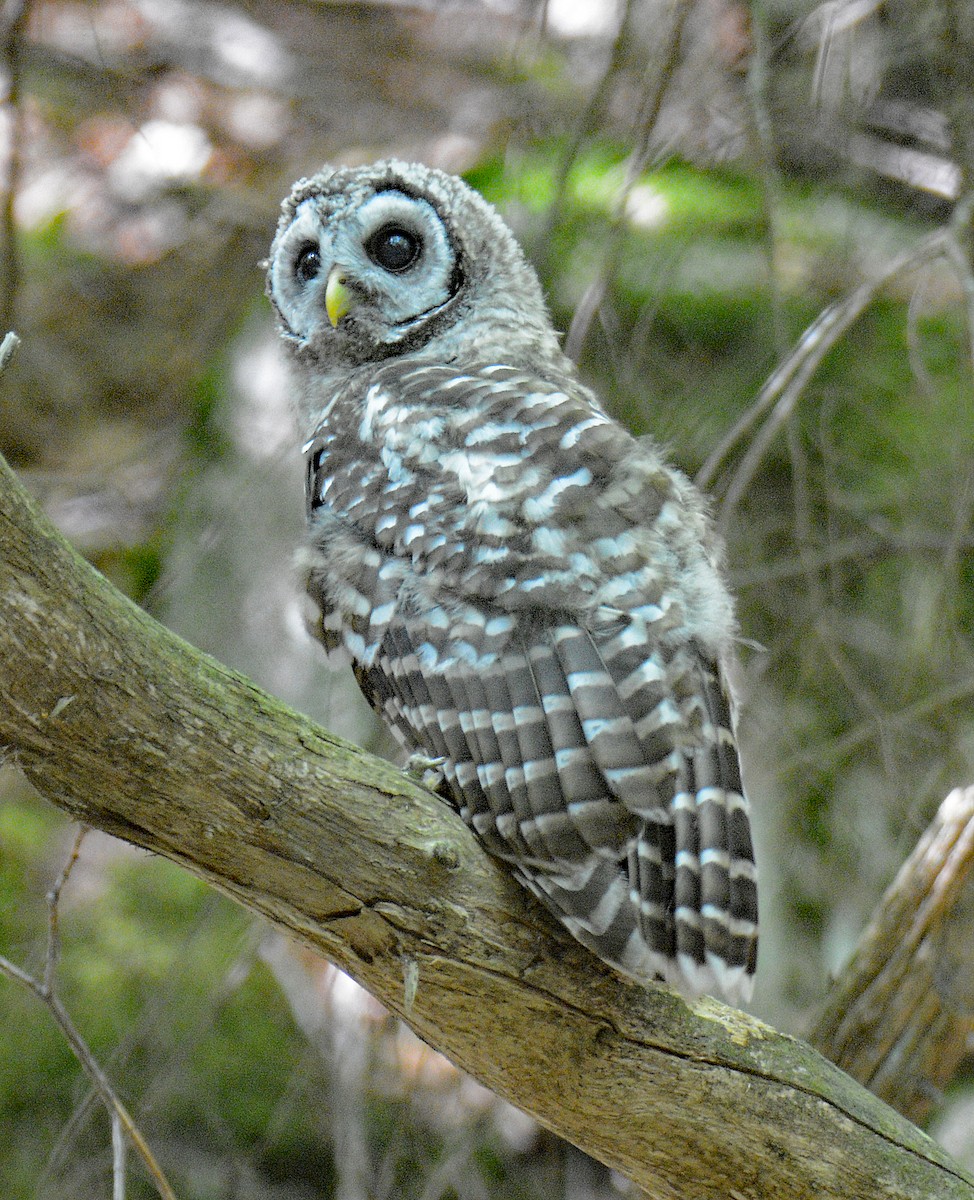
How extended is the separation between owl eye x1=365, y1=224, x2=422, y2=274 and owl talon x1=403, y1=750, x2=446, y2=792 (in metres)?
1.33

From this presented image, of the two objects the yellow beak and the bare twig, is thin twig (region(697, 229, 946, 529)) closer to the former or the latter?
the yellow beak

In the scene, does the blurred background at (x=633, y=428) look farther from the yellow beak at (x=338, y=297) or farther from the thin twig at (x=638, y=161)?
the yellow beak at (x=338, y=297)

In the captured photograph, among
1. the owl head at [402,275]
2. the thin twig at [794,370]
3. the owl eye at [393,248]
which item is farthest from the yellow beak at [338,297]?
the thin twig at [794,370]

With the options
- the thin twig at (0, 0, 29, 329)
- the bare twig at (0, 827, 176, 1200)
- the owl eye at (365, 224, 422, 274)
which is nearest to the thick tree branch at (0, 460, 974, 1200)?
the bare twig at (0, 827, 176, 1200)

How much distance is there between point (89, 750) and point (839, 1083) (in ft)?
4.75

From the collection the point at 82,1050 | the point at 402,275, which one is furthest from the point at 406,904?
the point at 402,275

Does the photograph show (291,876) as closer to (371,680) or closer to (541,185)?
(371,680)

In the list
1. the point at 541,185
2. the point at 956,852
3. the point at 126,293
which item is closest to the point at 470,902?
the point at 956,852

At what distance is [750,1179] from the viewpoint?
6.72 ft

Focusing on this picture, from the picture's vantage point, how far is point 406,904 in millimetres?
1866

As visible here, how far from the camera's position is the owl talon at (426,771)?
2.01 m

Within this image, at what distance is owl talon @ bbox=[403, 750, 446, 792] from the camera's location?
201 centimetres

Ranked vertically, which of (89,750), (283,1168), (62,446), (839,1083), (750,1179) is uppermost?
(89,750)

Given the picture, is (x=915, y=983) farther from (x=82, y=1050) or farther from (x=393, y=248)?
(x=393, y=248)
